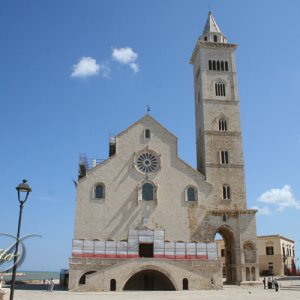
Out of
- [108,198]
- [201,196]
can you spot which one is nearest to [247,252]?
[201,196]

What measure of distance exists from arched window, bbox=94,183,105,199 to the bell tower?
1301cm

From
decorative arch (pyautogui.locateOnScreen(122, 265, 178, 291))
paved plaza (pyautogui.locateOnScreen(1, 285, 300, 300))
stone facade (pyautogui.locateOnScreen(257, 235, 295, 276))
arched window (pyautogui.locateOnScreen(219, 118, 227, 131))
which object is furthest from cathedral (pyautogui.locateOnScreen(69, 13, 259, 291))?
stone facade (pyautogui.locateOnScreen(257, 235, 295, 276))

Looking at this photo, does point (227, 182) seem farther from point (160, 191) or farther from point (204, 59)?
point (204, 59)

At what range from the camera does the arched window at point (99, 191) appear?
47.6m

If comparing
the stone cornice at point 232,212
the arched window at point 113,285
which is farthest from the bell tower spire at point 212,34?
the arched window at point 113,285

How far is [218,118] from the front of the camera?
53.8 m

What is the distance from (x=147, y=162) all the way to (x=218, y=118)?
38.3ft

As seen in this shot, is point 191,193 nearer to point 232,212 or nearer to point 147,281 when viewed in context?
point 232,212

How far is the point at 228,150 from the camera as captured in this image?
52.5m

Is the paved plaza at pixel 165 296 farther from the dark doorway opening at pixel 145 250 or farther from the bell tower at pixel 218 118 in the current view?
the bell tower at pixel 218 118

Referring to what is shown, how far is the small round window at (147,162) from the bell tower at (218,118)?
6665mm

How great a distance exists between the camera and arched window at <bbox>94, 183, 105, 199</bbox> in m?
47.6

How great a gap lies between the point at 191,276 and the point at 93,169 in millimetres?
16546

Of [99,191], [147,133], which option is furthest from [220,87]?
[99,191]
